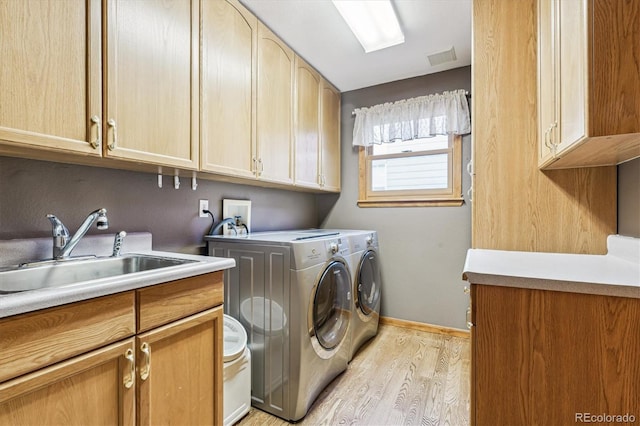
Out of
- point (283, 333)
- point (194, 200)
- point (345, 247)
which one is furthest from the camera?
point (345, 247)

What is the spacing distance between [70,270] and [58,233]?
0.16 m

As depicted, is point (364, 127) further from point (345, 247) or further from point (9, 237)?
point (9, 237)

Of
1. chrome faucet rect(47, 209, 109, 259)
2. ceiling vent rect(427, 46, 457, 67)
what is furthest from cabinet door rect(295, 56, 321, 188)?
chrome faucet rect(47, 209, 109, 259)

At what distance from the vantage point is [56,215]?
4.19 feet

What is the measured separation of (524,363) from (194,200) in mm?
1808

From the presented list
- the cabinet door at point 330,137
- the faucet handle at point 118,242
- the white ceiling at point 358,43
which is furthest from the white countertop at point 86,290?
the cabinet door at point 330,137

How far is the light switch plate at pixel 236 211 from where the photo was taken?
2.08 metres

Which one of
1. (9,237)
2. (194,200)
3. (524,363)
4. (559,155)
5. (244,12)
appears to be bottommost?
(524,363)

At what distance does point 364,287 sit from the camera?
2.43m

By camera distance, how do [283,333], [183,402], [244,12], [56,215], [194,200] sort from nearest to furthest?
[183,402] → [56,215] → [283,333] → [244,12] → [194,200]

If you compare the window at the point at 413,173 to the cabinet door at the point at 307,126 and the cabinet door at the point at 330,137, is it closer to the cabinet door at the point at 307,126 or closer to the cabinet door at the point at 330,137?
the cabinet door at the point at 330,137

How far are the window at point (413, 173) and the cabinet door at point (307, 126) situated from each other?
0.64m

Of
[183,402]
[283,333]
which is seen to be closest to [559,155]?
[283,333]
